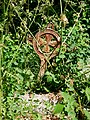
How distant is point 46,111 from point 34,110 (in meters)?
0.10

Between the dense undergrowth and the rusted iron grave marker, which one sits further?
the rusted iron grave marker

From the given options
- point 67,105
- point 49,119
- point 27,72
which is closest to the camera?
point 67,105

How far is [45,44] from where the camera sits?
4.30 meters

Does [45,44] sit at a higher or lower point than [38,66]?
higher

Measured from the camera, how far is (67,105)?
10.1ft

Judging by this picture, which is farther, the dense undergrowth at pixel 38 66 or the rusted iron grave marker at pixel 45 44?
the rusted iron grave marker at pixel 45 44

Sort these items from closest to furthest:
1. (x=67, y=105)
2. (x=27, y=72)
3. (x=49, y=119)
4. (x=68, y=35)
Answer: (x=67, y=105) → (x=49, y=119) → (x=27, y=72) → (x=68, y=35)

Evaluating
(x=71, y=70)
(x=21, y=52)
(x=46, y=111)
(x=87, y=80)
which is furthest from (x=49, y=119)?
(x=21, y=52)

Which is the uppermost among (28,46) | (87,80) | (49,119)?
(28,46)

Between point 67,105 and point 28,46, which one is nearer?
point 67,105

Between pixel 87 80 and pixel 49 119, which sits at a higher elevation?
pixel 87 80

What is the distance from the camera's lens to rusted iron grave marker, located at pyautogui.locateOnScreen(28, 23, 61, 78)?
416 cm

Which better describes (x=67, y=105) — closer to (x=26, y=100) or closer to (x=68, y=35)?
(x=26, y=100)

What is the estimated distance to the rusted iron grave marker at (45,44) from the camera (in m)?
4.16
